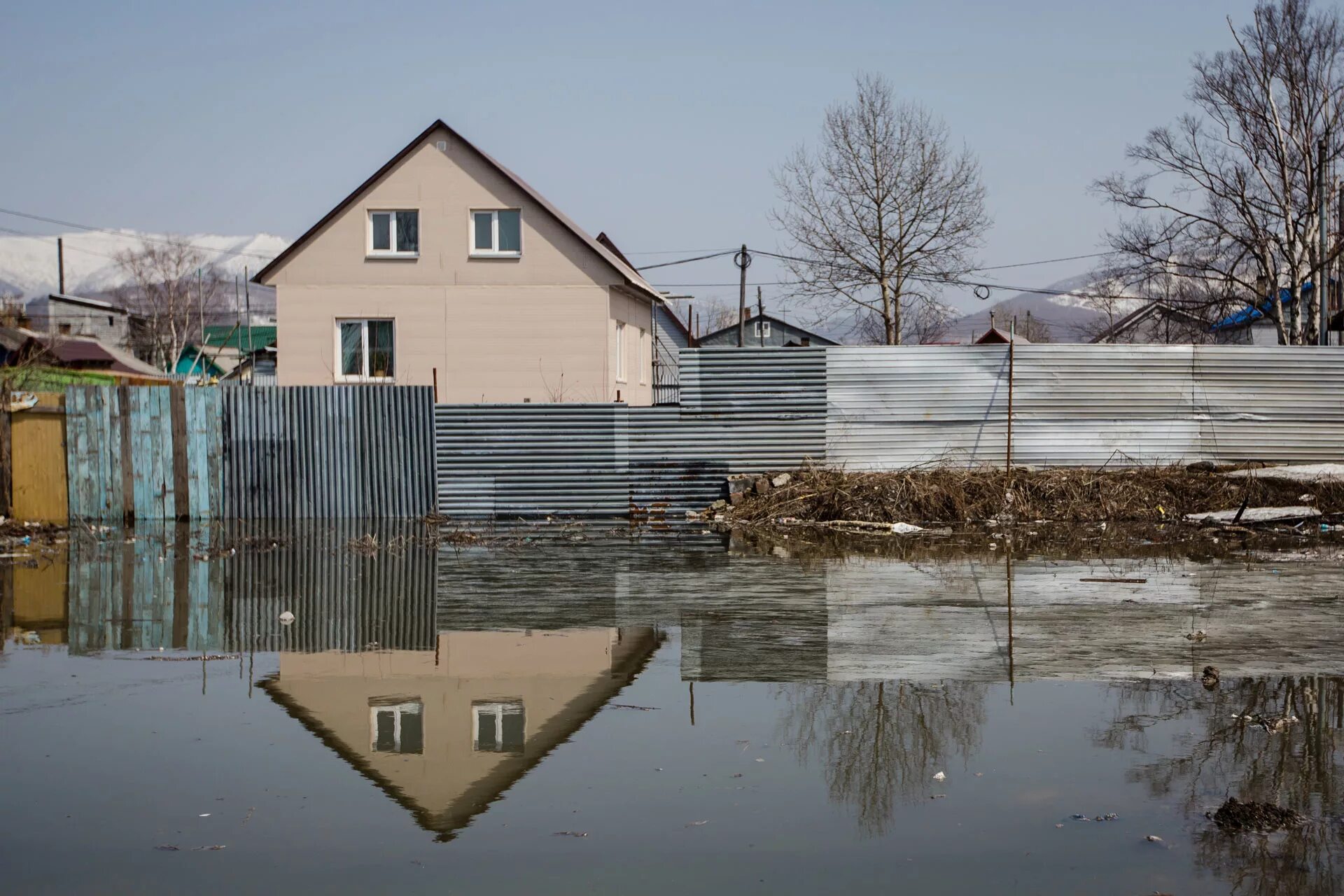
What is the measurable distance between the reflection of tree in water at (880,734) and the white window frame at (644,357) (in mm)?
23919

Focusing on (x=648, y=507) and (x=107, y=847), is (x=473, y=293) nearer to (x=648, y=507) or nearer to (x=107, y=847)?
(x=648, y=507)

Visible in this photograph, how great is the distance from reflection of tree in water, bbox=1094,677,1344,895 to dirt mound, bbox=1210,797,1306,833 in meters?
0.06

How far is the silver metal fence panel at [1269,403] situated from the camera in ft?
63.0

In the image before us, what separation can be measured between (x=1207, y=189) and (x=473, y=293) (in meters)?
20.9

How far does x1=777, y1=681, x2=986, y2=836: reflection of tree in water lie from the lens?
5.75 m

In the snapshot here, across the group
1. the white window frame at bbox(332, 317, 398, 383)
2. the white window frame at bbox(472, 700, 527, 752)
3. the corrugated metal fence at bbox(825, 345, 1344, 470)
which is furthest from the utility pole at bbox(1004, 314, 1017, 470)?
the white window frame at bbox(332, 317, 398, 383)

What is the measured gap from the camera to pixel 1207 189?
34219 millimetres

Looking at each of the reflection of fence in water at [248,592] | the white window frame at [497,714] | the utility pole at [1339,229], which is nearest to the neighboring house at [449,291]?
the reflection of fence in water at [248,592]

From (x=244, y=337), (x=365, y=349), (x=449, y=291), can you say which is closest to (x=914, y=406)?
(x=449, y=291)

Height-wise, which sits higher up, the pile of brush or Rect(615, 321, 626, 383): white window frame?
Rect(615, 321, 626, 383): white window frame

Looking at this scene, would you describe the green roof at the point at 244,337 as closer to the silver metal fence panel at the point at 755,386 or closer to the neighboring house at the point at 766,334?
the neighboring house at the point at 766,334

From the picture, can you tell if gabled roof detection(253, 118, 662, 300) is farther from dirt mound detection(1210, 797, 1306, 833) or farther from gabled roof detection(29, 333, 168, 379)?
gabled roof detection(29, 333, 168, 379)

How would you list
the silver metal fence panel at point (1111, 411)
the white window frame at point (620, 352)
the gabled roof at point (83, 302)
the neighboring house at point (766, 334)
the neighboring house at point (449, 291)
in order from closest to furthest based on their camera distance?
the silver metal fence panel at point (1111, 411), the neighboring house at point (449, 291), the white window frame at point (620, 352), the neighboring house at point (766, 334), the gabled roof at point (83, 302)

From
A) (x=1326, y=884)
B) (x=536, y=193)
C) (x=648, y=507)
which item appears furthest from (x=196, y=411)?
(x=1326, y=884)
